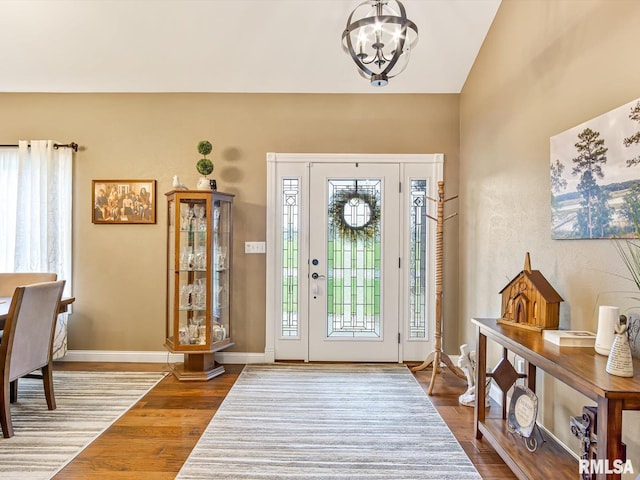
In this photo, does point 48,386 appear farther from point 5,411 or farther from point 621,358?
point 621,358

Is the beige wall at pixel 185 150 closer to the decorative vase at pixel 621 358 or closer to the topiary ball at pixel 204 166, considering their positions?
the topiary ball at pixel 204 166

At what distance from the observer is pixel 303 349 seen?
13.3 feet

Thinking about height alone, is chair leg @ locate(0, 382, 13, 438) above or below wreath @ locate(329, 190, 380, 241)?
below

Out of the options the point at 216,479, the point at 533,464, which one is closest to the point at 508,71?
the point at 533,464

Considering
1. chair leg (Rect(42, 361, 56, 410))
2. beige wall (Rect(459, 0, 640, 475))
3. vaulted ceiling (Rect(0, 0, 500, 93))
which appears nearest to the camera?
beige wall (Rect(459, 0, 640, 475))

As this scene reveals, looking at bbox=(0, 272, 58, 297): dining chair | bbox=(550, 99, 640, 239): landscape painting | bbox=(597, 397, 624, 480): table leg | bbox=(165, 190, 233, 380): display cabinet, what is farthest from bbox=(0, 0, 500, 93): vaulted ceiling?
bbox=(597, 397, 624, 480): table leg

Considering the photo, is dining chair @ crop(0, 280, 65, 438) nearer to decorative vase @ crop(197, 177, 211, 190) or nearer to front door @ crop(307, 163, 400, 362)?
decorative vase @ crop(197, 177, 211, 190)

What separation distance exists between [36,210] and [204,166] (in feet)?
5.80

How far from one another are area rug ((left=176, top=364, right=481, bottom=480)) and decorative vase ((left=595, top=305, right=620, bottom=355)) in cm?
101

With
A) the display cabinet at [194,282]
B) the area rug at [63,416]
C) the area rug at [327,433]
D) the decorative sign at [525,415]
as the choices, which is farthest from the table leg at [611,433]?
the display cabinet at [194,282]

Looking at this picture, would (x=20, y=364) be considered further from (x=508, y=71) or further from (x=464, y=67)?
(x=464, y=67)

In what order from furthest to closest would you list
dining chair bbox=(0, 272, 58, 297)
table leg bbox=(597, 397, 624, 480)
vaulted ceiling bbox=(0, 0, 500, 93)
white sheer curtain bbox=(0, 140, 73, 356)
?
white sheer curtain bbox=(0, 140, 73, 356) < dining chair bbox=(0, 272, 58, 297) < vaulted ceiling bbox=(0, 0, 500, 93) < table leg bbox=(597, 397, 624, 480)

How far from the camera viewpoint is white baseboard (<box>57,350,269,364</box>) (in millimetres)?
4031

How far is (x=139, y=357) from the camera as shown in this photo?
404 centimetres
